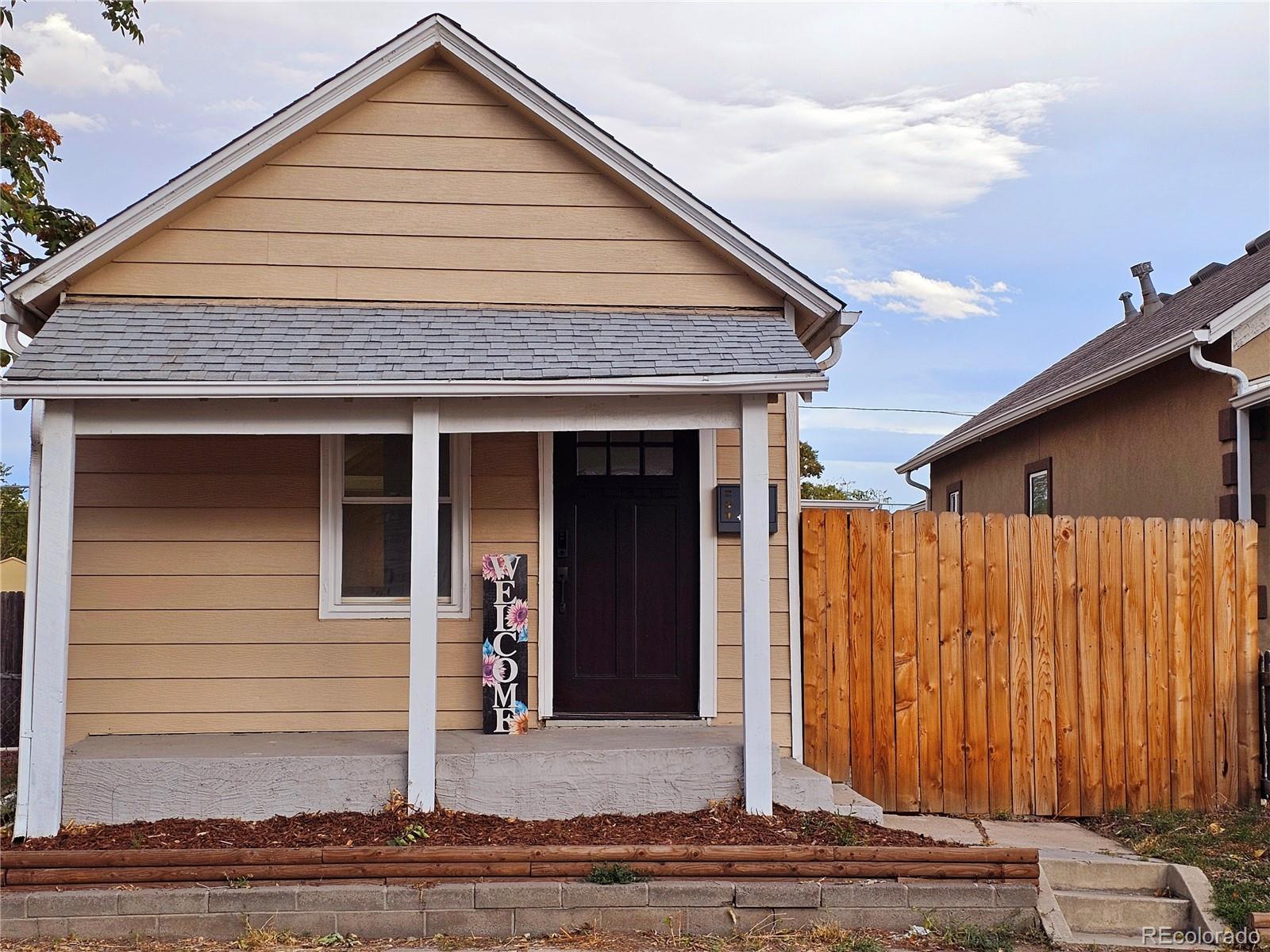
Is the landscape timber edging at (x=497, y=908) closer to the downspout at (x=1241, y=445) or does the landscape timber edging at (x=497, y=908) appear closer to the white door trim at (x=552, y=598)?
the white door trim at (x=552, y=598)

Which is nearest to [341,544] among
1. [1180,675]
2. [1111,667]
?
[1111,667]

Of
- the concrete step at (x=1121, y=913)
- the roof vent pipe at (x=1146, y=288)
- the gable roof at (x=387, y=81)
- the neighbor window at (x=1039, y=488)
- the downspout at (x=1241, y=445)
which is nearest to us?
the concrete step at (x=1121, y=913)

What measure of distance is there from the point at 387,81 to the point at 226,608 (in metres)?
3.72

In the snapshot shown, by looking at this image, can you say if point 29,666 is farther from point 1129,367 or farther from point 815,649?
point 1129,367

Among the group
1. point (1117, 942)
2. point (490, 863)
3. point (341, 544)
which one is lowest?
point (1117, 942)

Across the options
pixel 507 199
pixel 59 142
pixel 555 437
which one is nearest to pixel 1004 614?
pixel 555 437

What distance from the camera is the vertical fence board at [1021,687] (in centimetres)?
765

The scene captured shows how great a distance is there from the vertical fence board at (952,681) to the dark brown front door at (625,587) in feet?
5.58

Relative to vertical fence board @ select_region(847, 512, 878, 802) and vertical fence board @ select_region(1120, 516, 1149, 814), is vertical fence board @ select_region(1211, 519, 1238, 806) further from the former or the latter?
vertical fence board @ select_region(847, 512, 878, 802)

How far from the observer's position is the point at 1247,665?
25.7 feet

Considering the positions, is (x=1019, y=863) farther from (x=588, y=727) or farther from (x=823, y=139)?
(x=823, y=139)

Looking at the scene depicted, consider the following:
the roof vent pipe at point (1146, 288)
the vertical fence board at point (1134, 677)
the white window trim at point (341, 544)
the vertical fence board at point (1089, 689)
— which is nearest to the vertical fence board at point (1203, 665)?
the vertical fence board at point (1134, 677)

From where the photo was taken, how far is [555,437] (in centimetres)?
781

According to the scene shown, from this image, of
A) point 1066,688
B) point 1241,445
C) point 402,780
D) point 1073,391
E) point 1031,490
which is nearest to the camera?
point 402,780
